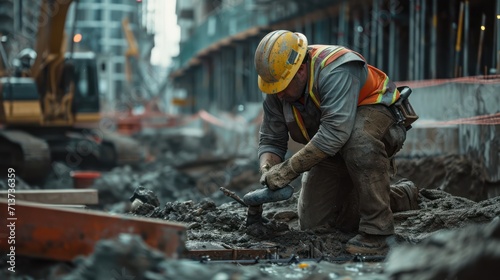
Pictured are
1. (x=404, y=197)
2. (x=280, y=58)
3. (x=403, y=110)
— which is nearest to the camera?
(x=280, y=58)

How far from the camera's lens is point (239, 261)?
645cm

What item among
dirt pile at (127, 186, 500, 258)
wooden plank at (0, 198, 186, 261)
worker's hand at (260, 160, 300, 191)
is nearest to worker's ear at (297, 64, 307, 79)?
worker's hand at (260, 160, 300, 191)

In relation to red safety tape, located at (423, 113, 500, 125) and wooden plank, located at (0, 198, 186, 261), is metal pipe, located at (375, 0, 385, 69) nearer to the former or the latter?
red safety tape, located at (423, 113, 500, 125)

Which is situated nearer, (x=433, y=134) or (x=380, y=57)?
(x=433, y=134)

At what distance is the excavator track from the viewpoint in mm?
18489

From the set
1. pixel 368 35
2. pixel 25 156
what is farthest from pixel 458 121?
pixel 368 35

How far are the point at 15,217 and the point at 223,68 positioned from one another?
41.3 meters

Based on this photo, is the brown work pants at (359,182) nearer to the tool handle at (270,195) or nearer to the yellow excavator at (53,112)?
the tool handle at (270,195)

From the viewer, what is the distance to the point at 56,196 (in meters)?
→ 8.66

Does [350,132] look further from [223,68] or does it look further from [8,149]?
[223,68]

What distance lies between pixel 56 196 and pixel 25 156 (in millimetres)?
10133

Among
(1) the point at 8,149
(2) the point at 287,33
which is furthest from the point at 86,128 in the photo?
(2) the point at 287,33

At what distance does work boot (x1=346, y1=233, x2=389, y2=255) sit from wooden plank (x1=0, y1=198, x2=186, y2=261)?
6.04 feet

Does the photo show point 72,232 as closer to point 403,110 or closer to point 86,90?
point 403,110
